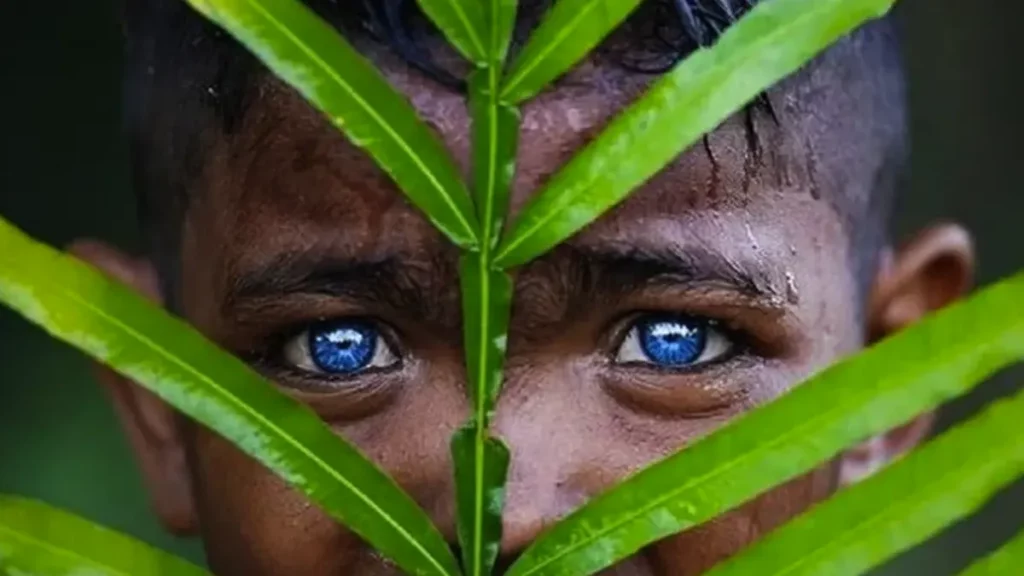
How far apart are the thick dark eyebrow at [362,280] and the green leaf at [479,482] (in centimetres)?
15

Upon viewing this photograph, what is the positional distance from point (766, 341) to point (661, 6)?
16 cm

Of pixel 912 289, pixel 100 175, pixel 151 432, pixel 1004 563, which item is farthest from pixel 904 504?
pixel 100 175

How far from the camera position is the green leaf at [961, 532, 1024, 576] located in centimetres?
54

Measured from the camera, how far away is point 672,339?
77cm

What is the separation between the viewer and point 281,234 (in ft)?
2.48

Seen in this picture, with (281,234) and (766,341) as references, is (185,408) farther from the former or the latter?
(766,341)

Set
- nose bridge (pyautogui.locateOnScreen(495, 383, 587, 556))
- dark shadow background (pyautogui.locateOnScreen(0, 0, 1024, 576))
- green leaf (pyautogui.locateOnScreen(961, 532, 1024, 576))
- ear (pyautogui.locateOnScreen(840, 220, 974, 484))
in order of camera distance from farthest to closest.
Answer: dark shadow background (pyautogui.locateOnScreen(0, 0, 1024, 576)) → ear (pyautogui.locateOnScreen(840, 220, 974, 484)) → nose bridge (pyautogui.locateOnScreen(495, 383, 587, 556)) → green leaf (pyautogui.locateOnScreen(961, 532, 1024, 576))

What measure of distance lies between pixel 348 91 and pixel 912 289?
19.6 inches

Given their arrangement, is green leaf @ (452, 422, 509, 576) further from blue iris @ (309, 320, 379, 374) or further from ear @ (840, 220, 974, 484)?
ear @ (840, 220, 974, 484)

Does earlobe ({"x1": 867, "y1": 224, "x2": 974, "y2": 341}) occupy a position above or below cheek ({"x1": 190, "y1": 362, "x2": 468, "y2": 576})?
above

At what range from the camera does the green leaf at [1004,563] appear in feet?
1.79

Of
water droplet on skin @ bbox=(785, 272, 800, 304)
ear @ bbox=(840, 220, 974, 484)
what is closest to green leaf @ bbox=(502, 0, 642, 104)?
water droplet on skin @ bbox=(785, 272, 800, 304)

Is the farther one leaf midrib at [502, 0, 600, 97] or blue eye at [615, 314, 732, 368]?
blue eye at [615, 314, 732, 368]

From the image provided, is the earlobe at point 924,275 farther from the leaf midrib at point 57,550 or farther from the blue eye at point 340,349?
the leaf midrib at point 57,550
